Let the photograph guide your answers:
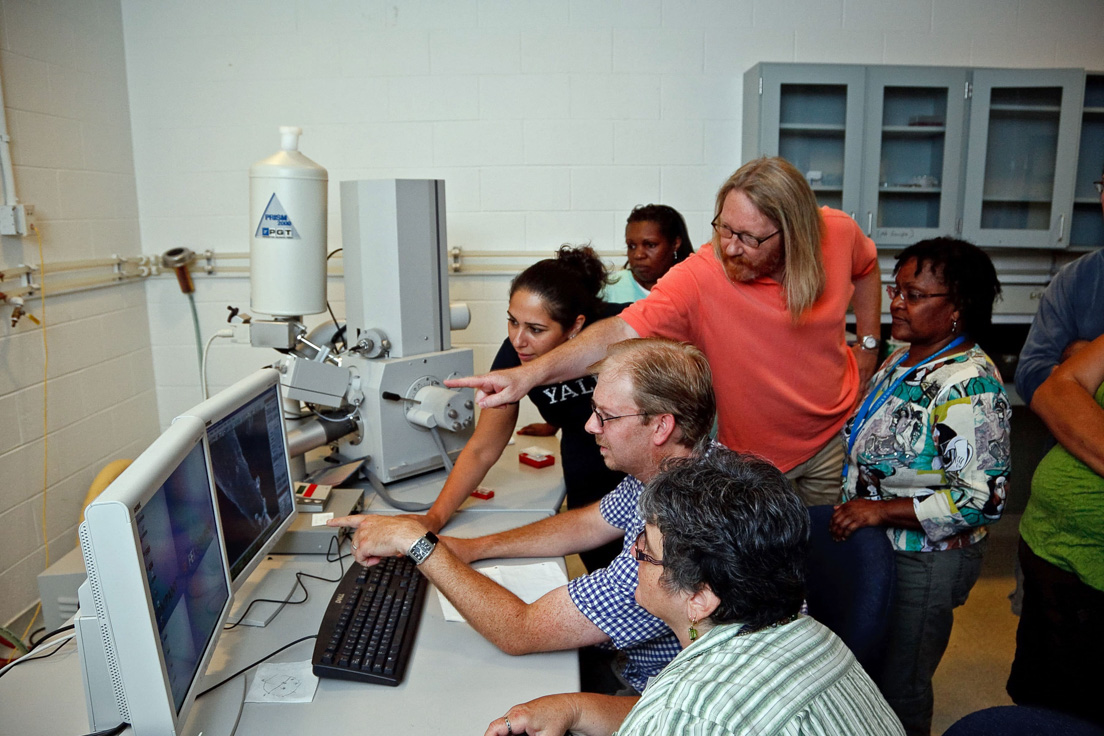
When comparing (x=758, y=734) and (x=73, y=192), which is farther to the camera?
(x=73, y=192)

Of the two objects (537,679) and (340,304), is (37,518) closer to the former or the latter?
(340,304)

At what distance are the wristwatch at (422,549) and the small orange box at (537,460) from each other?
37.1 inches

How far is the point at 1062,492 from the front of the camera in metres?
1.65

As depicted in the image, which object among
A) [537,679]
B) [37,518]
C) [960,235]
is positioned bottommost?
[37,518]

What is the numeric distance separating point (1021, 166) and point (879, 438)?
2252 mm

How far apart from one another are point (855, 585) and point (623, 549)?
0.41m

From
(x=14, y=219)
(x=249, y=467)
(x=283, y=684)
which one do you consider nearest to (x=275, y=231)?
(x=249, y=467)

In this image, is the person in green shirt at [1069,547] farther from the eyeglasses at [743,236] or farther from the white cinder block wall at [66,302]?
the white cinder block wall at [66,302]

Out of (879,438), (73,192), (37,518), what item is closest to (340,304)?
(73,192)

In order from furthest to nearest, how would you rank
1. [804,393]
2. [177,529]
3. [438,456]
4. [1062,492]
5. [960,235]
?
[960,235] → [438,456] → [804,393] → [1062,492] → [177,529]

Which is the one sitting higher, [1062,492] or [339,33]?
[339,33]

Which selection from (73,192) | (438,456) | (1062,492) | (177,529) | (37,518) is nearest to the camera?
(177,529)

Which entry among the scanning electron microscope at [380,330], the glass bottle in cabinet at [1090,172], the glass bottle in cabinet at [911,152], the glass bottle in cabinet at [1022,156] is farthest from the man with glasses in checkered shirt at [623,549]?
the glass bottle in cabinet at [1090,172]

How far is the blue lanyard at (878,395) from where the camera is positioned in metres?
1.71
